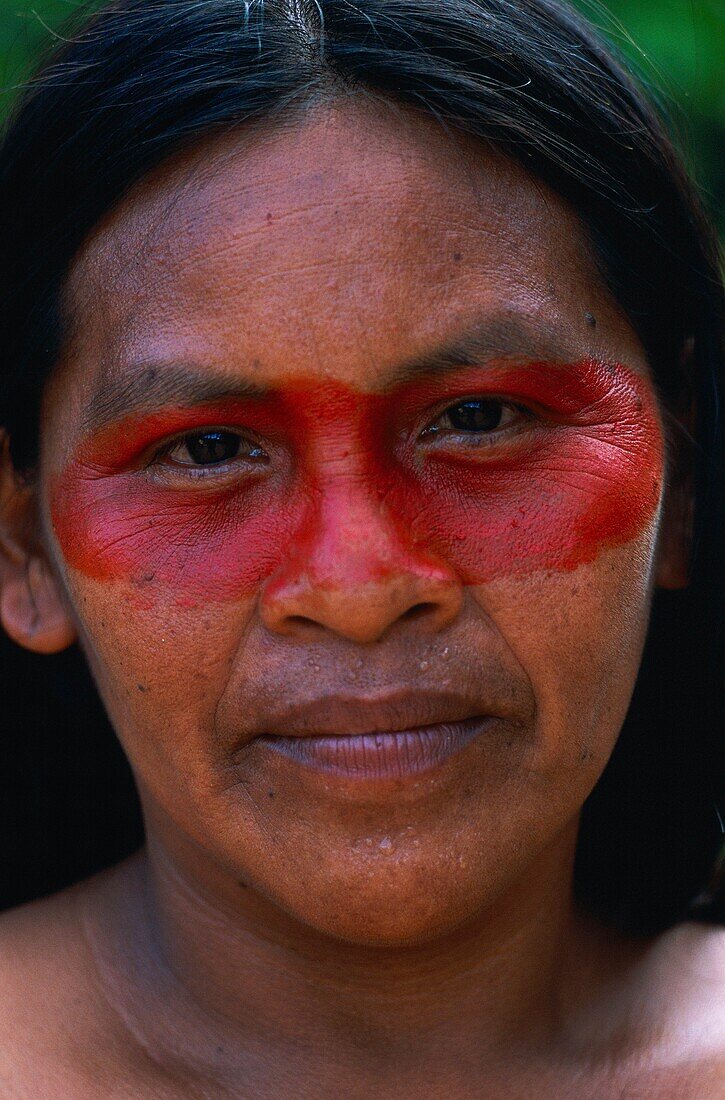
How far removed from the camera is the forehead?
2.05 m

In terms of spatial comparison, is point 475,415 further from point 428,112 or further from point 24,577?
point 24,577

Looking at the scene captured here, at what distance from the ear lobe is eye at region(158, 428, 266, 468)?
446mm

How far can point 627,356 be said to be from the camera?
232 centimetres

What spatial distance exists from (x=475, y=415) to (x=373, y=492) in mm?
246

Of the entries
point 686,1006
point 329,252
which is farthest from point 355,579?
point 686,1006

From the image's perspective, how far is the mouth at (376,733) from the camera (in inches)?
80.9

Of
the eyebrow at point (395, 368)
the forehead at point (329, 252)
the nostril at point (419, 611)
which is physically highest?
the forehead at point (329, 252)

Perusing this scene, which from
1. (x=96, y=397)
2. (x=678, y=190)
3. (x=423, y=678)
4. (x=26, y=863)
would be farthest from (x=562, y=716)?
(x=26, y=863)

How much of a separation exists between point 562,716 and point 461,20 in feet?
3.90

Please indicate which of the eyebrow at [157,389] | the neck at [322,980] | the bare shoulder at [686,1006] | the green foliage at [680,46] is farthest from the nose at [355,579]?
the green foliage at [680,46]

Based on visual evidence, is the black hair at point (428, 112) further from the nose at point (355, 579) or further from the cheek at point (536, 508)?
the nose at point (355, 579)

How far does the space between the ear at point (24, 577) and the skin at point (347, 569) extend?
15 cm

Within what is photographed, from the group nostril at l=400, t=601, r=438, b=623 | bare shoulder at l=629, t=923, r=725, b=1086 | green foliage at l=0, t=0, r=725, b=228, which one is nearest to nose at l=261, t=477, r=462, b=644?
nostril at l=400, t=601, r=438, b=623

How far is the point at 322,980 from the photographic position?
7.75 feet
